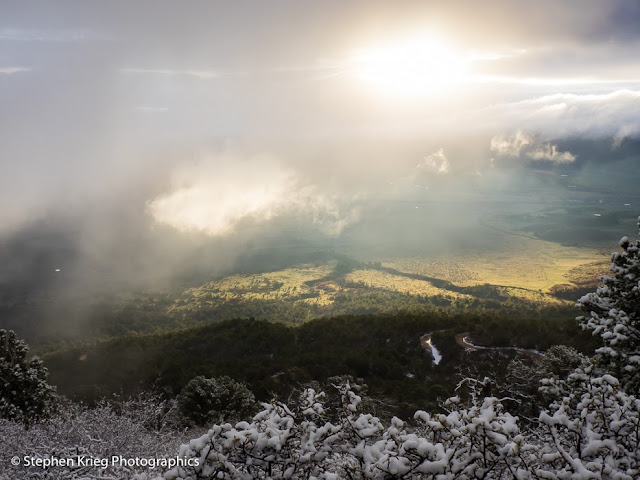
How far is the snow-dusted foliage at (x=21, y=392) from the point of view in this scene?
15133 millimetres

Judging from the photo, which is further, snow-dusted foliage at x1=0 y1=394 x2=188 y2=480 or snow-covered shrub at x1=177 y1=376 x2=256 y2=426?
snow-covered shrub at x1=177 y1=376 x2=256 y2=426

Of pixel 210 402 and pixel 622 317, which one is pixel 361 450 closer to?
pixel 622 317

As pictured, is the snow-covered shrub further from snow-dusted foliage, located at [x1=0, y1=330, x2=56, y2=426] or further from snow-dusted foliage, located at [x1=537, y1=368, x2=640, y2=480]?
snow-dusted foliage, located at [x1=537, y1=368, x2=640, y2=480]

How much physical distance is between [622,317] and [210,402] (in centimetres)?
1297

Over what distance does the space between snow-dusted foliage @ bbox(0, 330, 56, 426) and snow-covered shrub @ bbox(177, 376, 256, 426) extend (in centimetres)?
492

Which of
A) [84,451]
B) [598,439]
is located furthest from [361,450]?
[84,451]

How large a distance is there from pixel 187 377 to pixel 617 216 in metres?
163

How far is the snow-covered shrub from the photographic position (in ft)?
50.1

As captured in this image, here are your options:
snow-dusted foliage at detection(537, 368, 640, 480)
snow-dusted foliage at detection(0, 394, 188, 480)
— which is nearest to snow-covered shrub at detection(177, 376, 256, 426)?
snow-dusted foliage at detection(0, 394, 188, 480)

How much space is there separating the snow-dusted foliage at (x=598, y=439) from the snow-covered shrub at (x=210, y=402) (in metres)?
12.3

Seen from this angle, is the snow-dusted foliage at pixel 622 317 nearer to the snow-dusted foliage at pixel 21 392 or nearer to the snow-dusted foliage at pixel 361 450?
the snow-dusted foliage at pixel 361 450

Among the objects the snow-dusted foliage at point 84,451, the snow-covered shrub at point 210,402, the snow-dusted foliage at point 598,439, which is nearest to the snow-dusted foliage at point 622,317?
the snow-dusted foliage at point 598,439

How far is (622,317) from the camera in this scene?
885 centimetres

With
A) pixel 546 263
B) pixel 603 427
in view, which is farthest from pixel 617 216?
pixel 603 427
